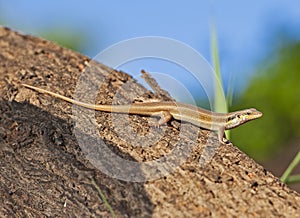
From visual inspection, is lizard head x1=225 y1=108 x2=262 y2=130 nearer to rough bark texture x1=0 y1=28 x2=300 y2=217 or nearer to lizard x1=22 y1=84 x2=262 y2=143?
lizard x1=22 y1=84 x2=262 y2=143

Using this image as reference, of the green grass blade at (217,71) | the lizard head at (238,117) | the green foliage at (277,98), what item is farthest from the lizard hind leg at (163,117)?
the green foliage at (277,98)

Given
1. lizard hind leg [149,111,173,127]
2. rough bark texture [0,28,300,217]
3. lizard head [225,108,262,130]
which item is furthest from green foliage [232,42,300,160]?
rough bark texture [0,28,300,217]

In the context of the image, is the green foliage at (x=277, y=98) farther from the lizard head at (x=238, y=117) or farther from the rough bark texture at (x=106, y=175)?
the rough bark texture at (x=106, y=175)

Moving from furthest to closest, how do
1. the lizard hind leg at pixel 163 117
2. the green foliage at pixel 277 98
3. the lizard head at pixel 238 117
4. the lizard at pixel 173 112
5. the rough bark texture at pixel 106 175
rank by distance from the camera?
the green foliage at pixel 277 98, the lizard head at pixel 238 117, the lizard at pixel 173 112, the lizard hind leg at pixel 163 117, the rough bark texture at pixel 106 175

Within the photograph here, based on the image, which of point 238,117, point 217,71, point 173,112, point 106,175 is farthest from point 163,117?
point 106,175

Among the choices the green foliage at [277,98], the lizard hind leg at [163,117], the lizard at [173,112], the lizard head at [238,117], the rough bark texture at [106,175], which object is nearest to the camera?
the rough bark texture at [106,175]

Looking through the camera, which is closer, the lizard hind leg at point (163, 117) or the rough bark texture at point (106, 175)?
the rough bark texture at point (106, 175)
